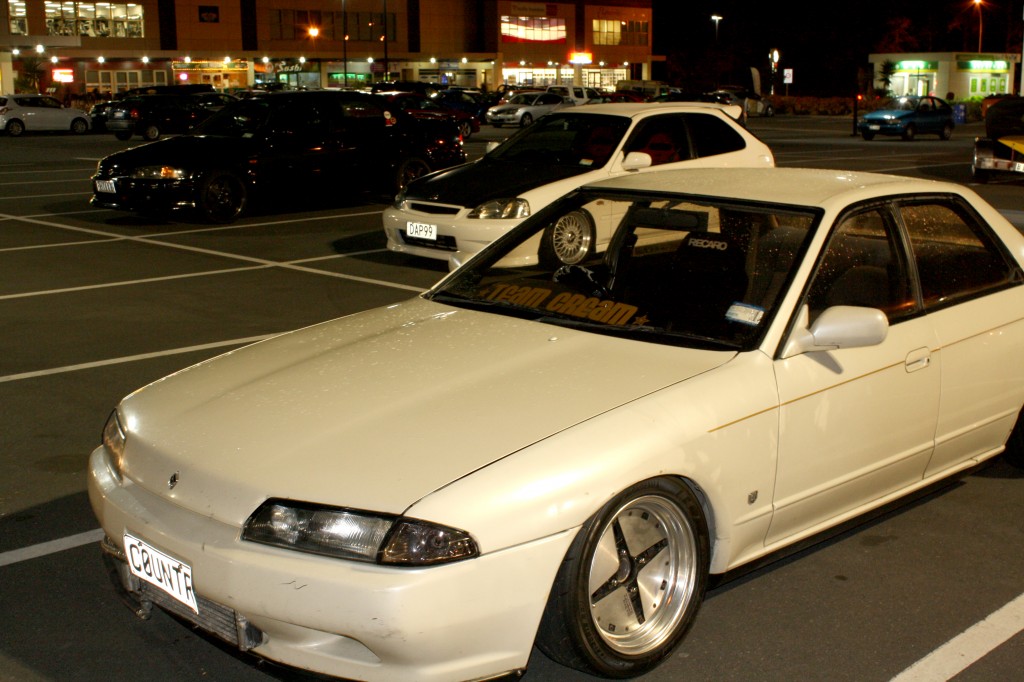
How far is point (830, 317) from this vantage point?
3.69 meters

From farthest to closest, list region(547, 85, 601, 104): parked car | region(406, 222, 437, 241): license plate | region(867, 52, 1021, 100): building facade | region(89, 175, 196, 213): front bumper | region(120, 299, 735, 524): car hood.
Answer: region(867, 52, 1021, 100): building facade, region(547, 85, 601, 104): parked car, region(89, 175, 196, 213): front bumper, region(406, 222, 437, 241): license plate, region(120, 299, 735, 524): car hood

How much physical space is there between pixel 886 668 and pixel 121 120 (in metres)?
34.4

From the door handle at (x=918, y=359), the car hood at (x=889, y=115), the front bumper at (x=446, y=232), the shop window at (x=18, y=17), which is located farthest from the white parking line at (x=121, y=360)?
the shop window at (x=18, y=17)

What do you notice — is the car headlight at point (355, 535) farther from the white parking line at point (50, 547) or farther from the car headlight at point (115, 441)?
the white parking line at point (50, 547)

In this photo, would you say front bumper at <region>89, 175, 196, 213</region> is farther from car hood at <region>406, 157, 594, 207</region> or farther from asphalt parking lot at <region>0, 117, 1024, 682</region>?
car hood at <region>406, 157, 594, 207</region>

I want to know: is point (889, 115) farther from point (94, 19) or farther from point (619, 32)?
point (619, 32)

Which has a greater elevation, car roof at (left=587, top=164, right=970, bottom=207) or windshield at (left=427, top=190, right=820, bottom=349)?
car roof at (left=587, top=164, right=970, bottom=207)

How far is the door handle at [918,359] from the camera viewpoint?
4109 mm

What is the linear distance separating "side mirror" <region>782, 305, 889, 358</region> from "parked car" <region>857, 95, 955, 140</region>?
112ft

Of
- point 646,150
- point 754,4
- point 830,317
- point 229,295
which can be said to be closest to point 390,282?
point 229,295

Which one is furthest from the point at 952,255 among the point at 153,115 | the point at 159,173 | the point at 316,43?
the point at 316,43

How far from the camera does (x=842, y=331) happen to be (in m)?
3.64

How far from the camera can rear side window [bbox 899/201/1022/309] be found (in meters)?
4.41

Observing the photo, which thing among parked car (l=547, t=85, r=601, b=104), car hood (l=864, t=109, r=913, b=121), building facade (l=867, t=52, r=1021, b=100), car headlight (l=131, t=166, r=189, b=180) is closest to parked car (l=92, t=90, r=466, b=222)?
car headlight (l=131, t=166, r=189, b=180)
